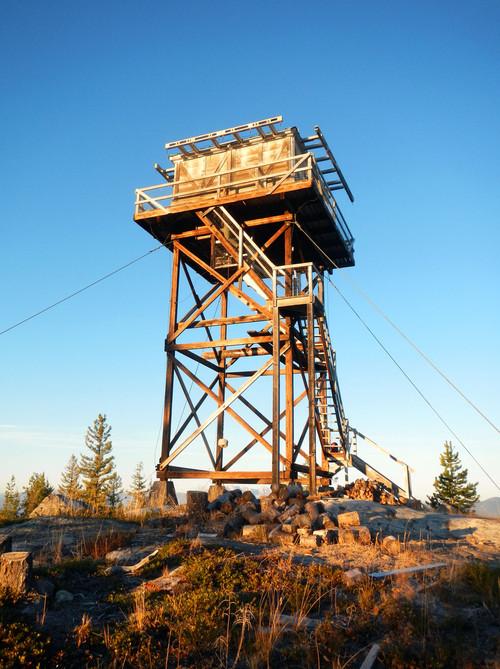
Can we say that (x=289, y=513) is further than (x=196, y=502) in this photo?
No

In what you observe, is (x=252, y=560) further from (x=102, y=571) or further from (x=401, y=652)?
(x=401, y=652)

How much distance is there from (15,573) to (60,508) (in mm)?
10717

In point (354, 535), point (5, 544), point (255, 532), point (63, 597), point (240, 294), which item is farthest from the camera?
point (240, 294)

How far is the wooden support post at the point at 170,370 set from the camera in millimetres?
18250

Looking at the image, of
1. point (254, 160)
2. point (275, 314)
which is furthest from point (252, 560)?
point (254, 160)

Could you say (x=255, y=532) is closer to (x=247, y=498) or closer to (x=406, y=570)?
(x=247, y=498)

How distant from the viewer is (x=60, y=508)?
16781 mm

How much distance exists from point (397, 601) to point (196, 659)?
263cm

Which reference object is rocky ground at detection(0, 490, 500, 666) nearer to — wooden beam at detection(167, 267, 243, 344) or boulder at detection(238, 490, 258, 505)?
boulder at detection(238, 490, 258, 505)

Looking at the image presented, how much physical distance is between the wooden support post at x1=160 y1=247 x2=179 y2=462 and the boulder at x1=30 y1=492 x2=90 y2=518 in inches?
120

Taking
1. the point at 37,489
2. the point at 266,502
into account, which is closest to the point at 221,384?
the point at 266,502

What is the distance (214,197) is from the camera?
63.1ft

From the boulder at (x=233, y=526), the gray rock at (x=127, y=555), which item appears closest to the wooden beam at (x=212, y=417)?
the boulder at (x=233, y=526)

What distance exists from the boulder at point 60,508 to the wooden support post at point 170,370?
3.04 m
